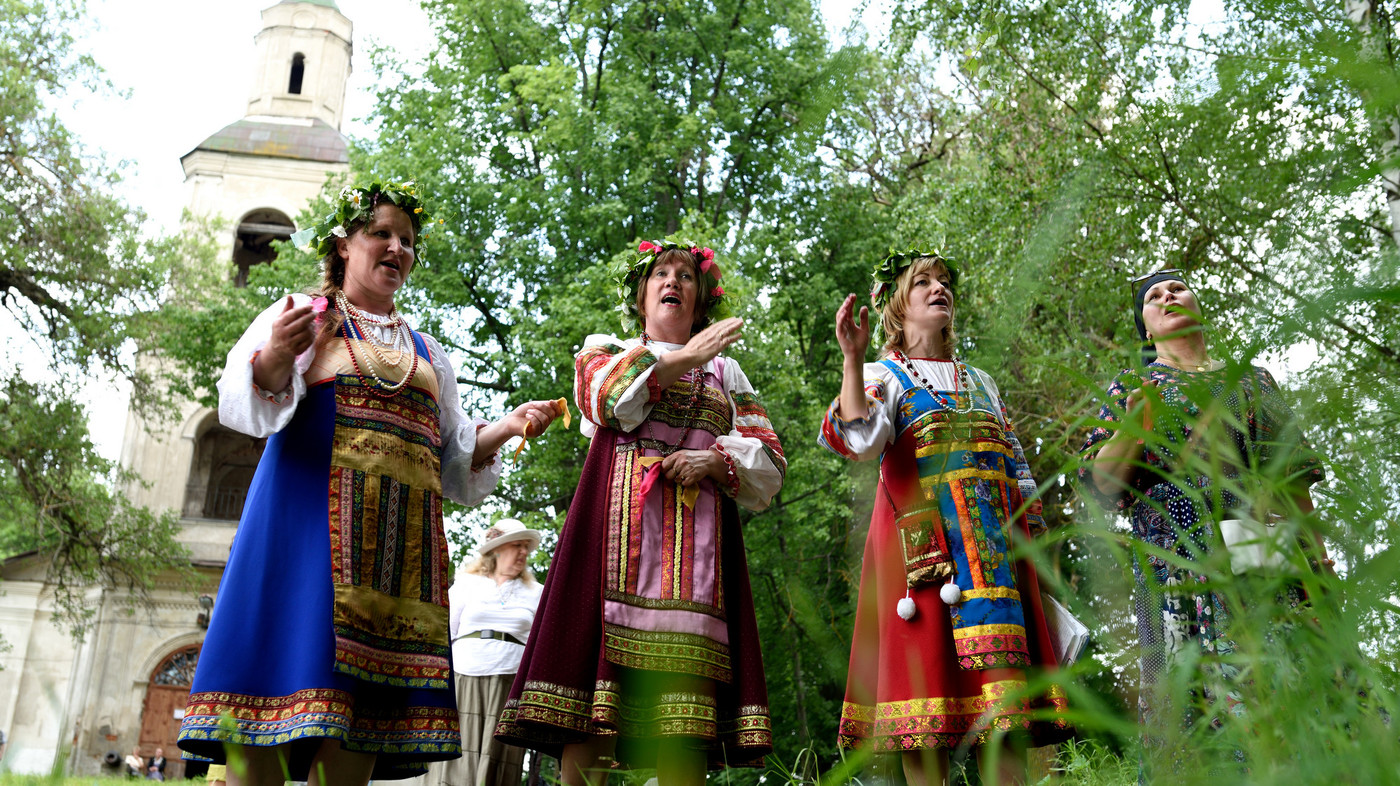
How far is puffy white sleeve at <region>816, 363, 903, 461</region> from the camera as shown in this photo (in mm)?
3545

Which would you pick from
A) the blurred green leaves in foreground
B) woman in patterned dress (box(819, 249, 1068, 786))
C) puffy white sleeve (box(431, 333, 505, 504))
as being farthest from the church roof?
woman in patterned dress (box(819, 249, 1068, 786))

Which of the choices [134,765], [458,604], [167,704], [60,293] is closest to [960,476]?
[458,604]

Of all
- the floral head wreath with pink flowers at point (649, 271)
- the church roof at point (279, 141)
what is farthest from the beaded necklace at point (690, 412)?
the church roof at point (279, 141)

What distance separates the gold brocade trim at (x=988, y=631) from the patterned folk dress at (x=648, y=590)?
630 millimetres

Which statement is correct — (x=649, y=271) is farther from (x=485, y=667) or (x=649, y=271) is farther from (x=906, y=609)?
(x=485, y=667)

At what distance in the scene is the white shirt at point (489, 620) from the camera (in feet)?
24.5

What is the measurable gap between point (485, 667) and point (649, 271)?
13.8 feet

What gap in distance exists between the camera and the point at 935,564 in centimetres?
348

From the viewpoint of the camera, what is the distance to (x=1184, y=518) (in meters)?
3.14

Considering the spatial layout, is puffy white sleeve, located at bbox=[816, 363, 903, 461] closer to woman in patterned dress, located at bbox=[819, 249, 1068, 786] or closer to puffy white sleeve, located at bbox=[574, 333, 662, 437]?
woman in patterned dress, located at bbox=[819, 249, 1068, 786]

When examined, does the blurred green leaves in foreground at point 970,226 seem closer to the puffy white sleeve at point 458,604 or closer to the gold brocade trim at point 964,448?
the gold brocade trim at point 964,448

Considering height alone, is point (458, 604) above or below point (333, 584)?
above

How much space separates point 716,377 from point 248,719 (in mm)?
1867

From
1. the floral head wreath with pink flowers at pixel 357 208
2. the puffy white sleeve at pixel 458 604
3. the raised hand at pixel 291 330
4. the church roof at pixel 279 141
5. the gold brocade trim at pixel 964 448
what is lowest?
the gold brocade trim at pixel 964 448
